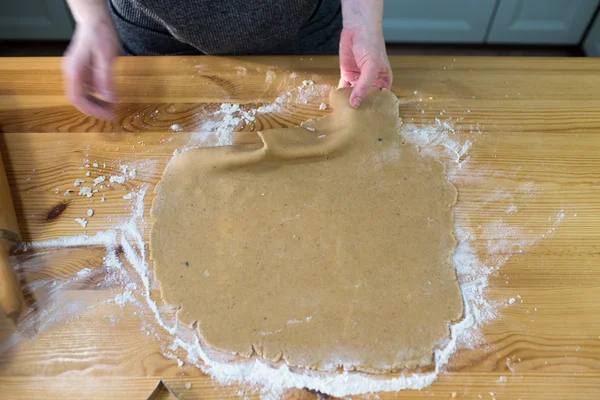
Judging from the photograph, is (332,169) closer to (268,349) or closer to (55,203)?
(268,349)

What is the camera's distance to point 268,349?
77 centimetres

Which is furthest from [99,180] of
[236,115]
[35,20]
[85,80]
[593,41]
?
[593,41]

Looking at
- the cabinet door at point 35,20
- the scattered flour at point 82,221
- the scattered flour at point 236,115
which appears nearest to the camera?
the scattered flour at point 82,221

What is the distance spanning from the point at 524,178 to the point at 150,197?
75 centimetres

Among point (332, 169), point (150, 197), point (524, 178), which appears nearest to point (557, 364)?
point (524, 178)

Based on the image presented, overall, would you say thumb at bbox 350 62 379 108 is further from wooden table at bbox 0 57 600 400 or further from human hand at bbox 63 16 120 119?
human hand at bbox 63 16 120 119

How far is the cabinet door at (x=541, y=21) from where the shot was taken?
192 cm

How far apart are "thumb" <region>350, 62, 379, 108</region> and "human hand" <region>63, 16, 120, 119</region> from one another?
49 centimetres

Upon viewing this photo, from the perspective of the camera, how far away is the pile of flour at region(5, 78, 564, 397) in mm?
758

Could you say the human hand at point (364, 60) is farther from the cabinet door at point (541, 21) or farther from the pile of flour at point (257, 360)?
the cabinet door at point (541, 21)

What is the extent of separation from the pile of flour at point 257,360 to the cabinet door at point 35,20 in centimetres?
127

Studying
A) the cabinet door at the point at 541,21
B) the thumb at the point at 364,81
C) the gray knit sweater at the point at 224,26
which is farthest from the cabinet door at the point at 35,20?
the cabinet door at the point at 541,21

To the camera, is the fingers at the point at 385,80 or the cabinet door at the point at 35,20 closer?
the fingers at the point at 385,80

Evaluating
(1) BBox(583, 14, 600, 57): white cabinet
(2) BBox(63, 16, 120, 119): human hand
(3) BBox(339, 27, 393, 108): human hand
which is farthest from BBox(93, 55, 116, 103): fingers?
(1) BBox(583, 14, 600, 57): white cabinet
